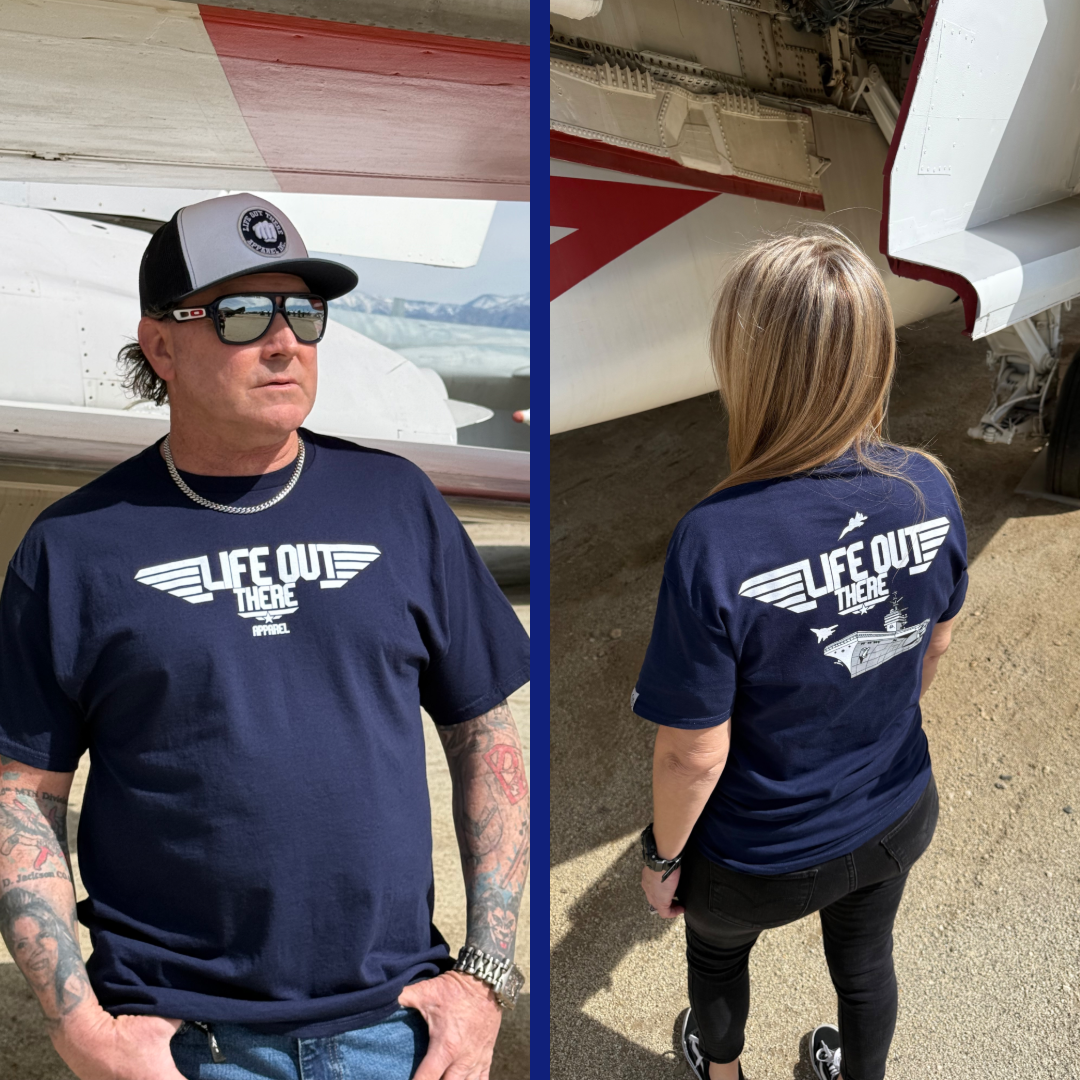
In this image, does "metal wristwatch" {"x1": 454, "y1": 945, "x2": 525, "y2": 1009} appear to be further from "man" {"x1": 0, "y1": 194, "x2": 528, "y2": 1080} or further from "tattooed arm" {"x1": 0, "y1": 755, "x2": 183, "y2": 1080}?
"tattooed arm" {"x1": 0, "y1": 755, "x2": 183, "y2": 1080}

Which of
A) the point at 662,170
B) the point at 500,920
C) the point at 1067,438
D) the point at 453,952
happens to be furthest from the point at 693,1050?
the point at 1067,438

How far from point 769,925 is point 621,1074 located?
0.96 m

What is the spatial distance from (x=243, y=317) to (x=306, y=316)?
0.09m

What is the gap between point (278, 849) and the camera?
52.9 inches

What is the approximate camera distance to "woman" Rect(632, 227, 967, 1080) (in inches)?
56.9

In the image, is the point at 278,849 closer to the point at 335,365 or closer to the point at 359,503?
the point at 359,503

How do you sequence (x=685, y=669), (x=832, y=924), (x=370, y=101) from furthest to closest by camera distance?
(x=832, y=924) → (x=370, y=101) → (x=685, y=669)

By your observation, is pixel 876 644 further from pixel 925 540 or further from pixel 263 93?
pixel 263 93

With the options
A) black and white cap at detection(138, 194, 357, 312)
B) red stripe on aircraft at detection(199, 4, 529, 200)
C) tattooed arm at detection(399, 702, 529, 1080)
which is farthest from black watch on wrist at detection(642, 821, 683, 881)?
red stripe on aircraft at detection(199, 4, 529, 200)

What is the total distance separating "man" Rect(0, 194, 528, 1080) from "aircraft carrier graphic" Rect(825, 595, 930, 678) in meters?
0.66

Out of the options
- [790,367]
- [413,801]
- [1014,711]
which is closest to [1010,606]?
[1014,711]

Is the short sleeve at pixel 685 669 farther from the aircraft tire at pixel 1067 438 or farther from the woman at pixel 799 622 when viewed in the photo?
the aircraft tire at pixel 1067 438

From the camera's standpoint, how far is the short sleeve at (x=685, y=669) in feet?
4.74

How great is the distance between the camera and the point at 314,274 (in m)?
1.35
